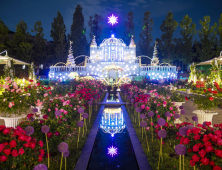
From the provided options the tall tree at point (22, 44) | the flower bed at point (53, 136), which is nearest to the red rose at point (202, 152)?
the flower bed at point (53, 136)

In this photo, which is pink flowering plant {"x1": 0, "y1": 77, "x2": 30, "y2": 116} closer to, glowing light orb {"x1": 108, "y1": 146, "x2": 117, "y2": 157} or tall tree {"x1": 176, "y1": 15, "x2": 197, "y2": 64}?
glowing light orb {"x1": 108, "y1": 146, "x2": 117, "y2": 157}

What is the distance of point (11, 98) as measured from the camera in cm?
424

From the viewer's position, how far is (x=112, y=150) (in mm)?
4391

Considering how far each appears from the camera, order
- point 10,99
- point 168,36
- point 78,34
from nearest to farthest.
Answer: point 10,99 → point 168,36 → point 78,34

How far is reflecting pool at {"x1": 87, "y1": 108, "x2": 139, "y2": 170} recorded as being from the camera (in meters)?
3.66

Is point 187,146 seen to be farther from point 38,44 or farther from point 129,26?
point 129,26

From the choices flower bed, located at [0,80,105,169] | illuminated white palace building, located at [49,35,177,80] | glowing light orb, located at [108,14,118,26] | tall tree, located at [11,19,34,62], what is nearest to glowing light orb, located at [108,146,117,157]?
flower bed, located at [0,80,105,169]

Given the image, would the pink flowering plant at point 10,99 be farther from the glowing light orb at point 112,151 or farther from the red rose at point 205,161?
the red rose at point 205,161

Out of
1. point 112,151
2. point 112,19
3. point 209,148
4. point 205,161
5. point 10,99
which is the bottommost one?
point 112,151

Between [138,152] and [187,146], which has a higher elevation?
[187,146]

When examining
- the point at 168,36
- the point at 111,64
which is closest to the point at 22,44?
the point at 111,64

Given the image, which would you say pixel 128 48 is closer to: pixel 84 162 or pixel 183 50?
pixel 183 50

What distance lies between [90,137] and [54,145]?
160cm

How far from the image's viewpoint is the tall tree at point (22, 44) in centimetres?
2920
